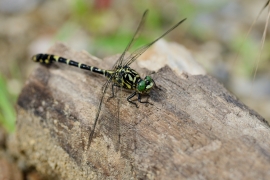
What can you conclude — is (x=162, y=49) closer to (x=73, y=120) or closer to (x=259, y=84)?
(x=73, y=120)

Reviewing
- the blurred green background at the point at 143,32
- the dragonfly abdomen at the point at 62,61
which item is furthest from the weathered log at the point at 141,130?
the blurred green background at the point at 143,32

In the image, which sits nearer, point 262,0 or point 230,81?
point 230,81

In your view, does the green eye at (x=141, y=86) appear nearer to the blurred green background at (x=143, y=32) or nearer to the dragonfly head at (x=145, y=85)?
the dragonfly head at (x=145, y=85)

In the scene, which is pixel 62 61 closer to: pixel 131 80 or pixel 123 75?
pixel 123 75

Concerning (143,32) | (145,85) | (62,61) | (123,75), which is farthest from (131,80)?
(143,32)

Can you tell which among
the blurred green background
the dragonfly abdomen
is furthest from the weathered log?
the blurred green background

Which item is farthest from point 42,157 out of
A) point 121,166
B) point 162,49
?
point 162,49

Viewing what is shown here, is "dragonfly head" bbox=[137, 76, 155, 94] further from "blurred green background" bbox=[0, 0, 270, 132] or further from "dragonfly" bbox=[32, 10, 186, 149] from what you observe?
"blurred green background" bbox=[0, 0, 270, 132]
